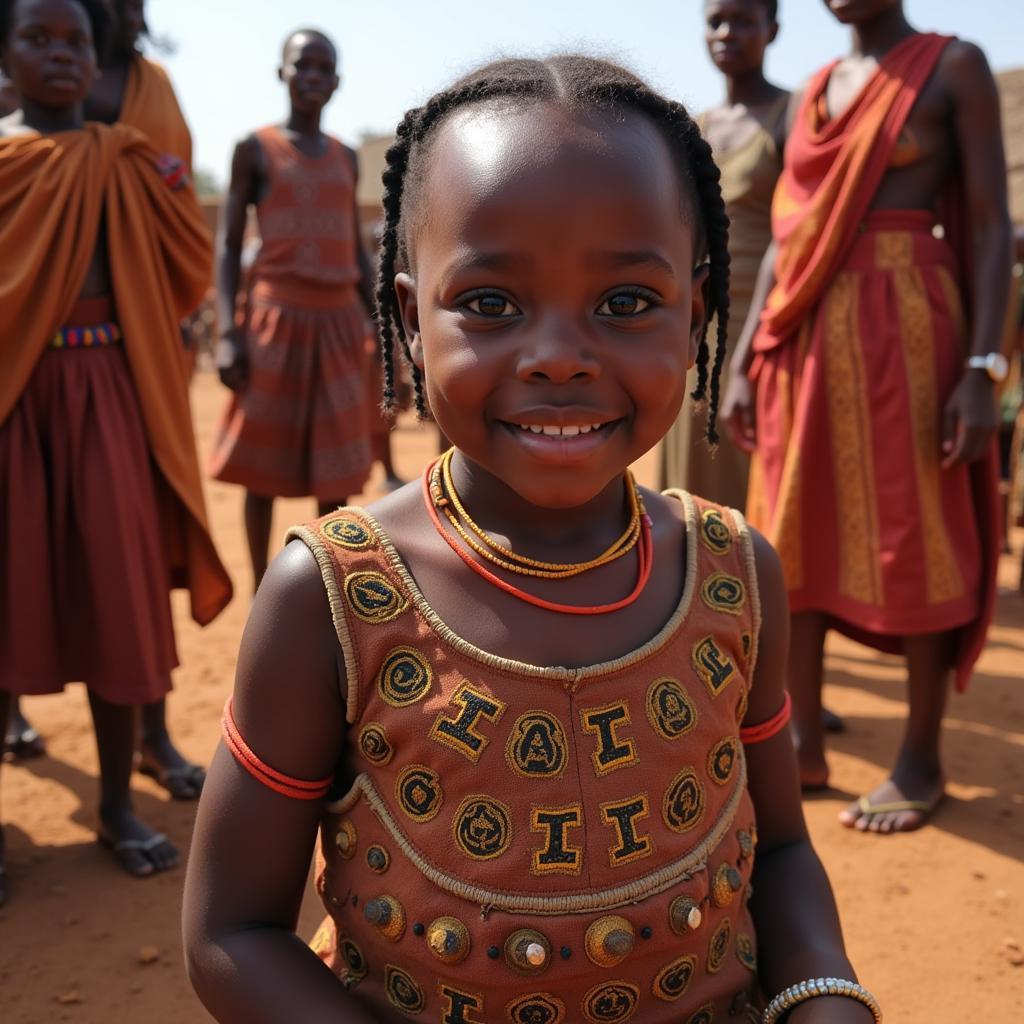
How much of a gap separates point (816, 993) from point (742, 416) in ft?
8.15

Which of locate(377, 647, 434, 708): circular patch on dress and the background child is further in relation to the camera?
the background child

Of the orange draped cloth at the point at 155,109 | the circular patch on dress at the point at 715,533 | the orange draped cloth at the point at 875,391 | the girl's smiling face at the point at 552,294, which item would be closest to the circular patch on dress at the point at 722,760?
the circular patch on dress at the point at 715,533

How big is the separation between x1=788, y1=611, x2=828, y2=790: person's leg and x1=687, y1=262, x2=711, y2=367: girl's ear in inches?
81.7

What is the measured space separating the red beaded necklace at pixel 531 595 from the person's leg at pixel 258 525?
12.2 feet

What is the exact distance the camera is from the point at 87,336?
301 centimetres

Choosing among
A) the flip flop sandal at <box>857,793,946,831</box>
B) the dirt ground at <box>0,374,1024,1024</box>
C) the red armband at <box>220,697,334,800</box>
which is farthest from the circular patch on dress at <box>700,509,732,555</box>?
the flip flop sandal at <box>857,793,946,831</box>

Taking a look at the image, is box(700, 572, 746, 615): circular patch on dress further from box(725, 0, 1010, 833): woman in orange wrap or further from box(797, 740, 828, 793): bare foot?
box(797, 740, 828, 793): bare foot

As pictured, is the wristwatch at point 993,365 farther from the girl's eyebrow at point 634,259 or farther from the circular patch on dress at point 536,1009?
the circular patch on dress at point 536,1009

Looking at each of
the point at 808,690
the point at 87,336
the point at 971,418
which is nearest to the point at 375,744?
the point at 87,336

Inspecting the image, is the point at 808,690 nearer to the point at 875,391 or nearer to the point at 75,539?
the point at 875,391

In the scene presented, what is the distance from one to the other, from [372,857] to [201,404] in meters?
14.4

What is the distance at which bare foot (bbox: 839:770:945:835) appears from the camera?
331 centimetres

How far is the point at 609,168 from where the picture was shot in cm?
126

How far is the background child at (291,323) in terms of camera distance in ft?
16.6
